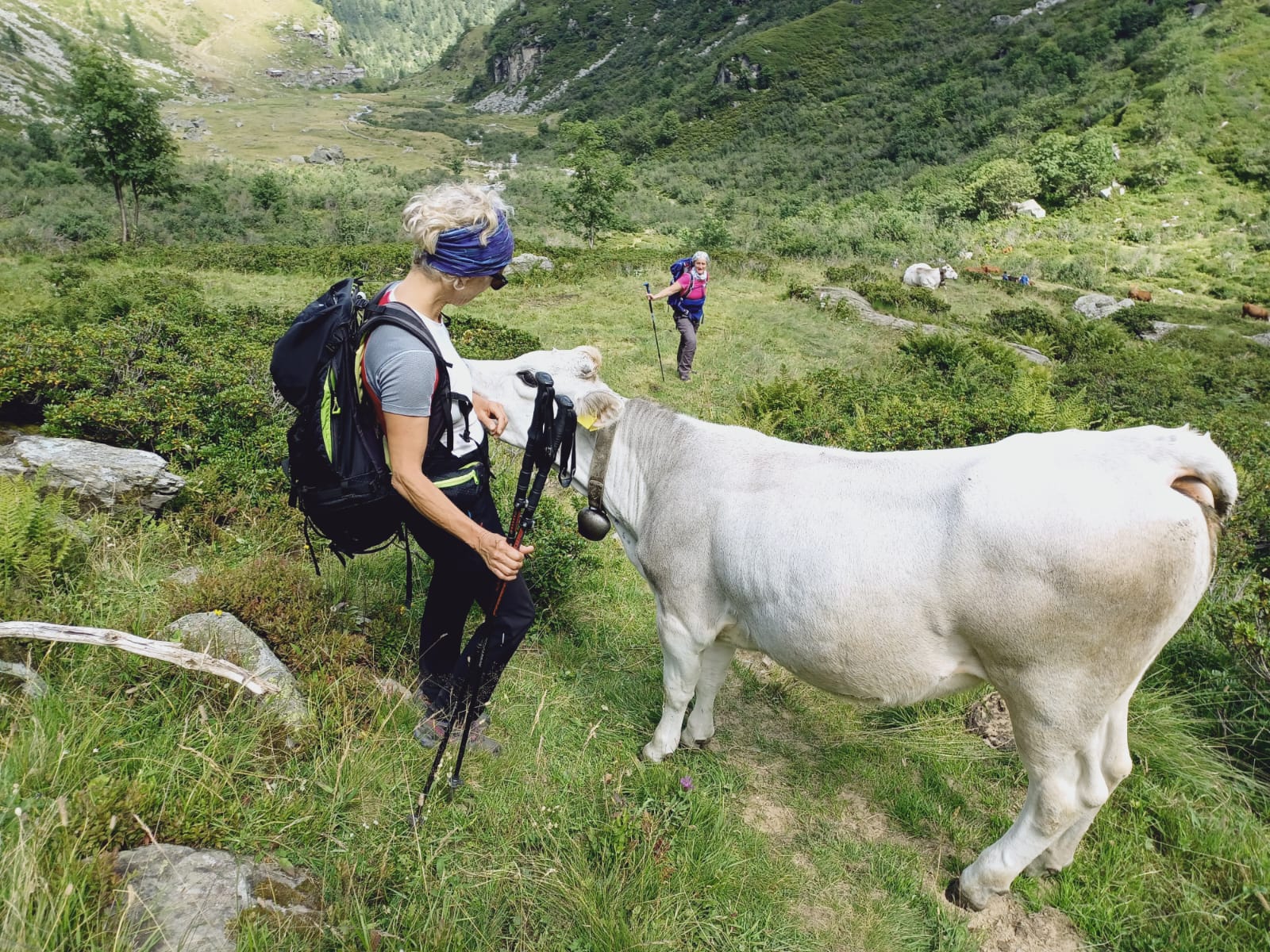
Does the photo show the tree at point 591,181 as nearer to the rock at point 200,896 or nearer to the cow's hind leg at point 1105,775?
the cow's hind leg at point 1105,775

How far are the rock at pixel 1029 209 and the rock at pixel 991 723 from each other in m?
40.2

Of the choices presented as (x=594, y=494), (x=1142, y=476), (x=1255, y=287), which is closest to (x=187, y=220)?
(x=594, y=494)

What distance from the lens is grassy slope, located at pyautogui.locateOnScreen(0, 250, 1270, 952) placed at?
2.24 m

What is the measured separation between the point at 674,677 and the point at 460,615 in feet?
3.50

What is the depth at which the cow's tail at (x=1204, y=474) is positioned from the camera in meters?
2.29

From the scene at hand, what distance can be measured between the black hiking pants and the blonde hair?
3.13ft

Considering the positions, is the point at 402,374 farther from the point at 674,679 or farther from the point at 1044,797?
the point at 1044,797

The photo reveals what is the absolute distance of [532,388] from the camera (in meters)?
3.21

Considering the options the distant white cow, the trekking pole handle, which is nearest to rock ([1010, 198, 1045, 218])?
the distant white cow

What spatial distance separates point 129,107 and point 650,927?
28.9 m

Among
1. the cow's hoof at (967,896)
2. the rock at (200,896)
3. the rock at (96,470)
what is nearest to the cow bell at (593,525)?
the rock at (200,896)

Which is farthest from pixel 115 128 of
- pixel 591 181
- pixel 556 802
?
pixel 556 802

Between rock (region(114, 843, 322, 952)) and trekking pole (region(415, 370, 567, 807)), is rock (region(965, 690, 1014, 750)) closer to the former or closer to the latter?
trekking pole (region(415, 370, 567, 807))

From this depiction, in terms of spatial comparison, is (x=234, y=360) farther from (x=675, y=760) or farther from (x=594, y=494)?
(x=675, y=760)
